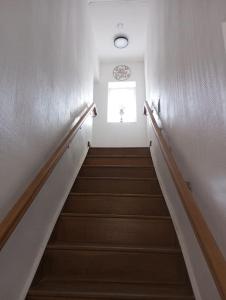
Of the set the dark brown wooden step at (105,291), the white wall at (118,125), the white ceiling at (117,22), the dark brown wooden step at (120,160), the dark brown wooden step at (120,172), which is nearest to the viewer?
the dark brown wooden step at (105,291)

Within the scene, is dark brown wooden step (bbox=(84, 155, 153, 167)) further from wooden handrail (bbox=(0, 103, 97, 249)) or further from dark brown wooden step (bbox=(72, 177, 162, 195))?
wooden handrail (bbox=(0, 103, 97, 249))

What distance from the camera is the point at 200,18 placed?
1.51 metres

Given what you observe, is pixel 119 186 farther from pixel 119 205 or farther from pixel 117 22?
pixel 117 22

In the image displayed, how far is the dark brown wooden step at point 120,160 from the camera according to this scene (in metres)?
3.46

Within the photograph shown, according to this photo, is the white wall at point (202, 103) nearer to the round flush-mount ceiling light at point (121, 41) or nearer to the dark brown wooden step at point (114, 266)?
the dark brown wooden step at point (114, 266)

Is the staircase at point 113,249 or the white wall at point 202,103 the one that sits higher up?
the white wall at point 202,103

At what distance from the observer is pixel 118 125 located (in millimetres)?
5438

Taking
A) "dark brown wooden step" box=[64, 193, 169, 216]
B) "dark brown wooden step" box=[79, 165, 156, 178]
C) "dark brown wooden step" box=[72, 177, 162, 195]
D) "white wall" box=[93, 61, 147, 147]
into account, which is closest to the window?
"white wall" box=[93, 61, 147, 147]

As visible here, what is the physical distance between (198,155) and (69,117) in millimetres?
1642

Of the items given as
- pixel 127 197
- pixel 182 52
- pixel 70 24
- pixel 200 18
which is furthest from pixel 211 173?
pixel 70 24

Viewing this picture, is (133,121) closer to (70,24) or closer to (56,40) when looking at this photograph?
(70,24)

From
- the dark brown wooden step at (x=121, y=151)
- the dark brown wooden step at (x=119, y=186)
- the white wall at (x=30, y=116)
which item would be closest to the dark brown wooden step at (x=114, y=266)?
the white wall at (x=30, y=116)

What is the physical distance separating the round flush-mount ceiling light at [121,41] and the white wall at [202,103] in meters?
2.83

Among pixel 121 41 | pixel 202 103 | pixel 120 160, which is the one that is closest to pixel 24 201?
pixel 202 103
